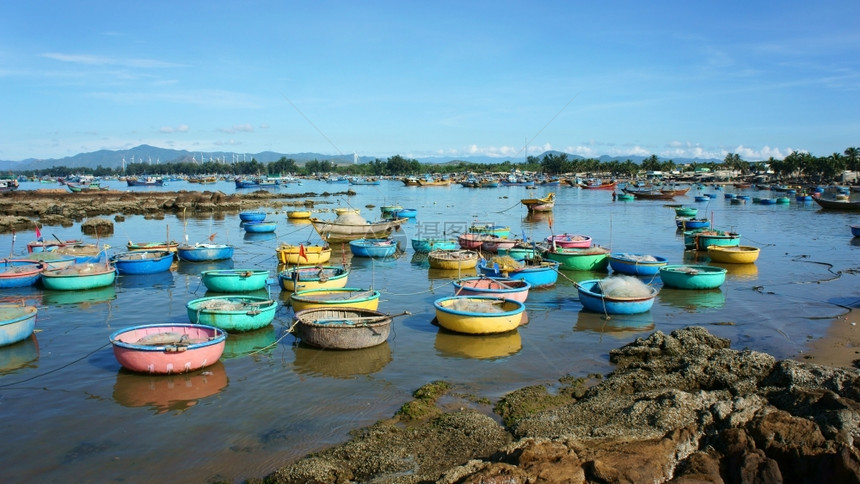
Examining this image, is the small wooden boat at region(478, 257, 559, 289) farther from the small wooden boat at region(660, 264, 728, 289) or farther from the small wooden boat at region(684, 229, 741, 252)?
the small wooden boat at region(684, 229, 741, 252)

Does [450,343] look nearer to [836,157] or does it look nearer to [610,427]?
[610,427]

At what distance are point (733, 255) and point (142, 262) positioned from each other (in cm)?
2420

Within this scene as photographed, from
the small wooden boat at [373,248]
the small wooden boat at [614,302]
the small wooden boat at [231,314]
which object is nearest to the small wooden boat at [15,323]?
the small wooden boat at [231,314]

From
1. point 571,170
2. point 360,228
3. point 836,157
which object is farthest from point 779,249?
point 571,170

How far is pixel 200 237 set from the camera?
37.5 metres

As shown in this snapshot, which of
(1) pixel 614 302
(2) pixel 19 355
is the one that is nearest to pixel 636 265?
(1) pixel 614 302

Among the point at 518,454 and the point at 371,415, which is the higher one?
the point at 518,454

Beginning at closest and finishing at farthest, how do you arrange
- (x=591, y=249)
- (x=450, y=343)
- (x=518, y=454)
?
(x=518, y=454)
(x=450, y=343)
(x=591, y=249)

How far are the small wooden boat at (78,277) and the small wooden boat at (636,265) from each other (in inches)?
720

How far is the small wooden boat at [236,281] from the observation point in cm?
1917

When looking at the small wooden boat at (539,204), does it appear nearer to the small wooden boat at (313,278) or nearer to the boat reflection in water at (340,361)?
the small wooden boat at (313,278)

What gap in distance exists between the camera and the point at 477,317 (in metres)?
14.4

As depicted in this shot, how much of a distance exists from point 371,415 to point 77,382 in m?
6.13

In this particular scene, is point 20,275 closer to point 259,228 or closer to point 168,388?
point 168,388
